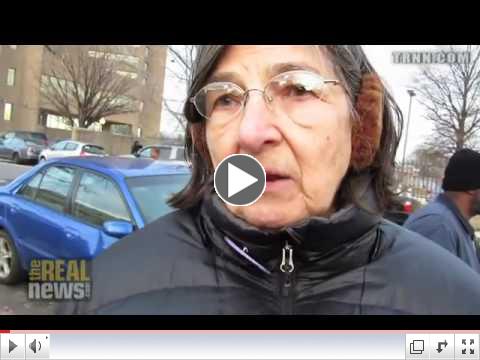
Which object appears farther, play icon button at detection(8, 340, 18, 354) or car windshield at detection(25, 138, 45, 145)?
car windshield at detection(25, 138, 45, 145)

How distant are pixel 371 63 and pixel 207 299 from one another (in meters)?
1.15

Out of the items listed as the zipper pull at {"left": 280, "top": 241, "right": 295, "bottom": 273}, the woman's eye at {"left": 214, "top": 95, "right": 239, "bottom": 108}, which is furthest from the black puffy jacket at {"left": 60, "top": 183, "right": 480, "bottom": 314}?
the woman's eye at {"left": 214, "top": 95, "right": 239, "bottom": 108}

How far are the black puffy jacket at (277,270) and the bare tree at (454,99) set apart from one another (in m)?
0.43

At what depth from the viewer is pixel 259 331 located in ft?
5.26

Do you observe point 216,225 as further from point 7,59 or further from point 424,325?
point 7,59

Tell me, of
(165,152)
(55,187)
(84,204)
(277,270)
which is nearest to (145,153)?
(165,152)

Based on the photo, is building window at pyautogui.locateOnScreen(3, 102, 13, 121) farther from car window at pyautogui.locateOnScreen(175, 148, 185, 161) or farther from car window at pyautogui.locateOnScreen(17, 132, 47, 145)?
car window at pyautogui.locateOnScreen(175, 148, 185, 161)

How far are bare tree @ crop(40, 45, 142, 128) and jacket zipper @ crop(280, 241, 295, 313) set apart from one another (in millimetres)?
945

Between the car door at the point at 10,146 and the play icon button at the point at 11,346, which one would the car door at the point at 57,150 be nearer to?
the car door at the point at 10,146

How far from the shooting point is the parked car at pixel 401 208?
1.67 meters

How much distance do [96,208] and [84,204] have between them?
0.06 m

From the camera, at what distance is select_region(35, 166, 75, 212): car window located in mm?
1842
